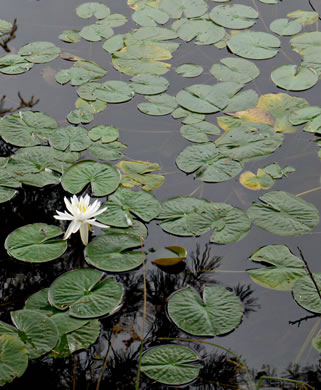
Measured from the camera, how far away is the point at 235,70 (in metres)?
3.67

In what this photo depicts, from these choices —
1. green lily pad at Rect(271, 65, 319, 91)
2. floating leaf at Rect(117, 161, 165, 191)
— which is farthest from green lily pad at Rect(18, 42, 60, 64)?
green lily pad at Rect(271, 65, 319, 91)

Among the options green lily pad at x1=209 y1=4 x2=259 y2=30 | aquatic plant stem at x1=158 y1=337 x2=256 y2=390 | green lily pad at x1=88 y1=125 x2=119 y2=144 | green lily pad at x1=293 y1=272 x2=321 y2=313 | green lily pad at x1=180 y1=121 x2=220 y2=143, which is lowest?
aquatic plant stem at x1=158 y1=337 x2=256 y2=390

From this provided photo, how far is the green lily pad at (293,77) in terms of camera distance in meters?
3.53

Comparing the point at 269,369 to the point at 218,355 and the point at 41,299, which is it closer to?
the point at 218,355

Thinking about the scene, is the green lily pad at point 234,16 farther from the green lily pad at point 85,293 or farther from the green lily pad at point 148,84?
the green lily pad at point 85,293

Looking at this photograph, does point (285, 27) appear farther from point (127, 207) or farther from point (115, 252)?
point (115, 252)

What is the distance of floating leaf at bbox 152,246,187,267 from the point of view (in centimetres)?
255

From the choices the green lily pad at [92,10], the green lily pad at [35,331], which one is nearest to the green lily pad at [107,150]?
the green lily pad at [35,331]

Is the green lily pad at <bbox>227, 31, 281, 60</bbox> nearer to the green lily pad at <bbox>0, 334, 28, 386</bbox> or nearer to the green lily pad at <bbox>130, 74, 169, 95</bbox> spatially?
the green lily pad at <bbox>130, 74, 169, 95</bbox>

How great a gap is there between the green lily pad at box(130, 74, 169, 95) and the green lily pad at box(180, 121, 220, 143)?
38 centimetres

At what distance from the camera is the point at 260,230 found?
2701mm

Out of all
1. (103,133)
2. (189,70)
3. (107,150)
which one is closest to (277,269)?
(107,150)

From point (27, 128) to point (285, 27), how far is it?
194 centimetres

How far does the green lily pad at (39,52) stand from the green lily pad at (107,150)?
0.95 metres
